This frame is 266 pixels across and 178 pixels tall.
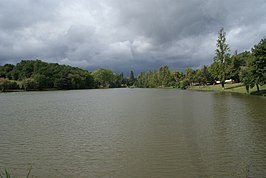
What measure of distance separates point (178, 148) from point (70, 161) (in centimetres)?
494

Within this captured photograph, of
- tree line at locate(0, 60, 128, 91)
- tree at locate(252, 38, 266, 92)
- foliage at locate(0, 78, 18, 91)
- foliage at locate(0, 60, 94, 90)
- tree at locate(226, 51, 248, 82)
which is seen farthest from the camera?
foliage at locate(0, 60, 94, 90)

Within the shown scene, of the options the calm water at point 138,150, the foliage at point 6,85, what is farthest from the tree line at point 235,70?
the foliage at point 6,85

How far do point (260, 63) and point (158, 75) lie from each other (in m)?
122

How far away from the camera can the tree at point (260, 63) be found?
35.3 metres

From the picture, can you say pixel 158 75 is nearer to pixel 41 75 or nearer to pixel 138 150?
pixel 41 75

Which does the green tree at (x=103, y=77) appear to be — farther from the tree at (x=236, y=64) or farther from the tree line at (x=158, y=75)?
the tree at (x=236, y=64)

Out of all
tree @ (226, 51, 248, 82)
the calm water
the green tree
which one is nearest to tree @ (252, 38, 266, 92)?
the calm water

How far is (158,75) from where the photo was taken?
519 feet

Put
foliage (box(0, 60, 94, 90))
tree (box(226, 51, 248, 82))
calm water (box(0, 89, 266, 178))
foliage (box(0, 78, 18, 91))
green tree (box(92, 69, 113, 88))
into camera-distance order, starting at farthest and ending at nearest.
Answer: green tree (box(92, 69, 113, 88)) → foliage (box(0, 60, 94, 90)) → foliage (box(0, 78, 18, 91)) → tree (box(226, 51, 248, 82)) → calm water (box(0, 89, 266, 178))

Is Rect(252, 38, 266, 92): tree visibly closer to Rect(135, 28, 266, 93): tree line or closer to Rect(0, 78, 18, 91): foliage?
Rect(135, 28, 266, 93): tree line

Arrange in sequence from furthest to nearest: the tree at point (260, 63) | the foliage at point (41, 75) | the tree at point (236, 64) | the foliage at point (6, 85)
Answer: the foliage at point (41, 75) < the foliage at point (6, 85) < the tree at point (236, 64) < the tree at point (260, 63)

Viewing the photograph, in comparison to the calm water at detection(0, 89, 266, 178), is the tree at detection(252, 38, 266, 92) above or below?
above

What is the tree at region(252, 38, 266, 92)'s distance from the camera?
3534 cm

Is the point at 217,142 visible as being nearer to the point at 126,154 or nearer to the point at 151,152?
the point at 151,152
